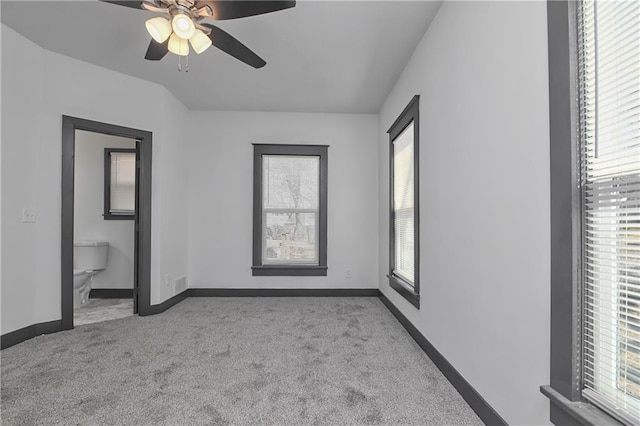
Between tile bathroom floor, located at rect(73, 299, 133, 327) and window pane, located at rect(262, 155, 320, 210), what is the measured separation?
7.25ft

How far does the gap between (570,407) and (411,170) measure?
250 cm

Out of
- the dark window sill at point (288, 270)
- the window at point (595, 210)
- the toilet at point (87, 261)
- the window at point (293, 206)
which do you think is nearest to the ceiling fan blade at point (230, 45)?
the window at point (595, 210)

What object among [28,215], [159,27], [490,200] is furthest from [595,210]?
[28,215]

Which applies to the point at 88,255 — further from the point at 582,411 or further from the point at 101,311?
the point at 582,411

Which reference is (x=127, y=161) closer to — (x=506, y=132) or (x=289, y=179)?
(x=289, y=179)

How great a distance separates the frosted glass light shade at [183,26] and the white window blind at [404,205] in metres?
2.14

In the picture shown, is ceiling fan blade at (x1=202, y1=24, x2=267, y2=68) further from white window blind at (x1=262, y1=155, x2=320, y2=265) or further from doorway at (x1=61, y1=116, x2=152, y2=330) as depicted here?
white window blind at (x1=262, y1=155, x2=320, y2=265)

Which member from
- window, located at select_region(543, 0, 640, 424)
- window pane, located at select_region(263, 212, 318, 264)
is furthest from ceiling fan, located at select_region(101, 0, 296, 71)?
window pane, located at select_region(263, 212, 318, 264)

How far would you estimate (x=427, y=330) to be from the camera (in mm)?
2703

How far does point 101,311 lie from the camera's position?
3.99 m

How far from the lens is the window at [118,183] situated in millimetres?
4672

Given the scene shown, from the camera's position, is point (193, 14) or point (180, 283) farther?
point (180, 283)

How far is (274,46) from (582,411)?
3.12 metres

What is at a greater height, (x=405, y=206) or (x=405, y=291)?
(x=405, y=206)
